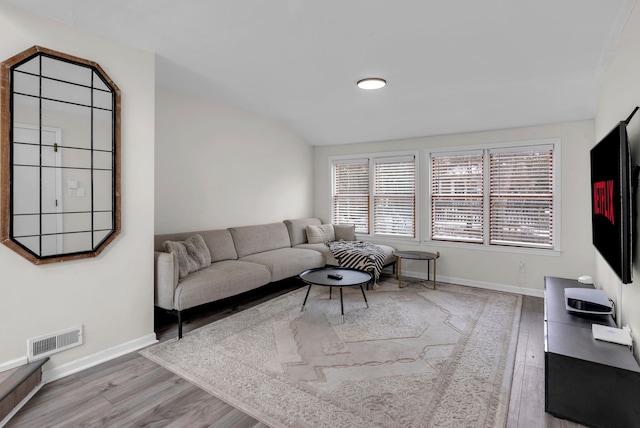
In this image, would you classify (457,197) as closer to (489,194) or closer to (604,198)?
(489,194)

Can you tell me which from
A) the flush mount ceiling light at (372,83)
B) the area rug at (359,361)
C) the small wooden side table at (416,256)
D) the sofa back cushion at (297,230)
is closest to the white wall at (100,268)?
A: the area rug at (359,361)

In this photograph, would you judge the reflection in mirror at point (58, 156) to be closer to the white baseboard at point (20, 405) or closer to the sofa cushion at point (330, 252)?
the white baseboard at point (20, 405)

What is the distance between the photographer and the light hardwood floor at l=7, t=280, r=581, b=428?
6.31 feet

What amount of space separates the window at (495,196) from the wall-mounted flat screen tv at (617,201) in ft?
6.45

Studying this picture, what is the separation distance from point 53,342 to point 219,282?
1.28m

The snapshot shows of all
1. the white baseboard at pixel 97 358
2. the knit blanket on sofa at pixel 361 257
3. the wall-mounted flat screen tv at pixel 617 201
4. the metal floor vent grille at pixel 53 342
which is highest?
the wall-mounted flat screen tv at pixel 617 201

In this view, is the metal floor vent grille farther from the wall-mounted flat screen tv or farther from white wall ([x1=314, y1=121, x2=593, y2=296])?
white wall ([x1=314, y1=121, x2=593, y2=296])

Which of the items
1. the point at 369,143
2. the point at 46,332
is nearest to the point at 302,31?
the point at 46,332

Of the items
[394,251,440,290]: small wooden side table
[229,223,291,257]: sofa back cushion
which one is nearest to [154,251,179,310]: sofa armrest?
[229,223,291,257]: sofa back cushion

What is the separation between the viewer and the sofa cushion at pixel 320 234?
17.8 feet

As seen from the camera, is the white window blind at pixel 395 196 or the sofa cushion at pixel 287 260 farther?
the white window blind at pixel 395 196

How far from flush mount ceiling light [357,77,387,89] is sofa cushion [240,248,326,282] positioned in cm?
219

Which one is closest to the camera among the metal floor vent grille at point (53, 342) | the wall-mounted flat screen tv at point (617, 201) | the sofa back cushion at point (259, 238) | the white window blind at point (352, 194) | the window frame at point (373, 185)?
the wall-mounted flat screen tv at point (617, 201)

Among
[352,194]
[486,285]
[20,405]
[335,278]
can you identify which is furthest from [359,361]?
[352,194]
